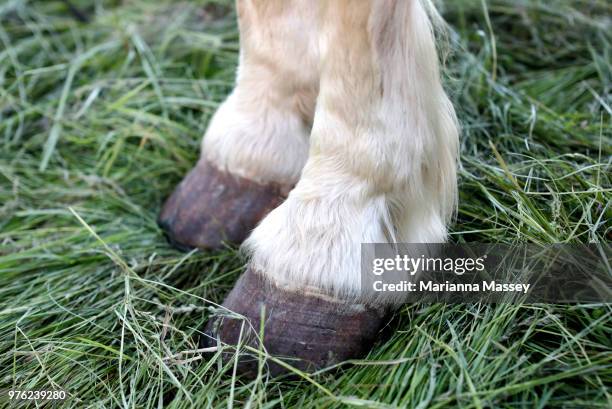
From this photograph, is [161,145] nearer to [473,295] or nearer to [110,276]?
[110,276]

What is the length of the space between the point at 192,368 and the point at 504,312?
0.48 m

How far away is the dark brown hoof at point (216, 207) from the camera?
1.28m

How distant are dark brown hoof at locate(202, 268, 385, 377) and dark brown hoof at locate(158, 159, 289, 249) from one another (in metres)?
0.26

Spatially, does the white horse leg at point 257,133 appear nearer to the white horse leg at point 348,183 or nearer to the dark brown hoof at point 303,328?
the white horse leg at point 348,183

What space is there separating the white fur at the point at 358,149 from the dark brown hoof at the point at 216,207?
24 centimetres

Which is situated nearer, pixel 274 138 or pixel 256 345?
pixel 256 345

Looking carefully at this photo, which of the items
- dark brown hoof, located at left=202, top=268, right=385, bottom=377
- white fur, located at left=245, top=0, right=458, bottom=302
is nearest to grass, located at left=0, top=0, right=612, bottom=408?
dark brown hoof, located at left=202, top=268, right=385, bottom=377

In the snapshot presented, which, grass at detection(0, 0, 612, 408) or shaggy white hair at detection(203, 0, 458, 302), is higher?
shaggy white hair at detection(203, 0, 458, 302)

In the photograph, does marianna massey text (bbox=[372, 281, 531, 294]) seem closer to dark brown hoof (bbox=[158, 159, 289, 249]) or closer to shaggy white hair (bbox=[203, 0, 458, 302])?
shaggy white hair (bbox=[203, 0, 458, 302])

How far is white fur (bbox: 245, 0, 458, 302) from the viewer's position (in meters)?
0.98

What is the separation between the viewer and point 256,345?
104 centimetres

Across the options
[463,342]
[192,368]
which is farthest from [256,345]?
[463,342]

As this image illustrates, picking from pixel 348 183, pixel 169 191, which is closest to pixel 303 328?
pixel 348 183

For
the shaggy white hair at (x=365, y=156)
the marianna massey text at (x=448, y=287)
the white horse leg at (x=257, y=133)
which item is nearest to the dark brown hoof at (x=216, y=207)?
the white horse leg at (x=257, y=133)
